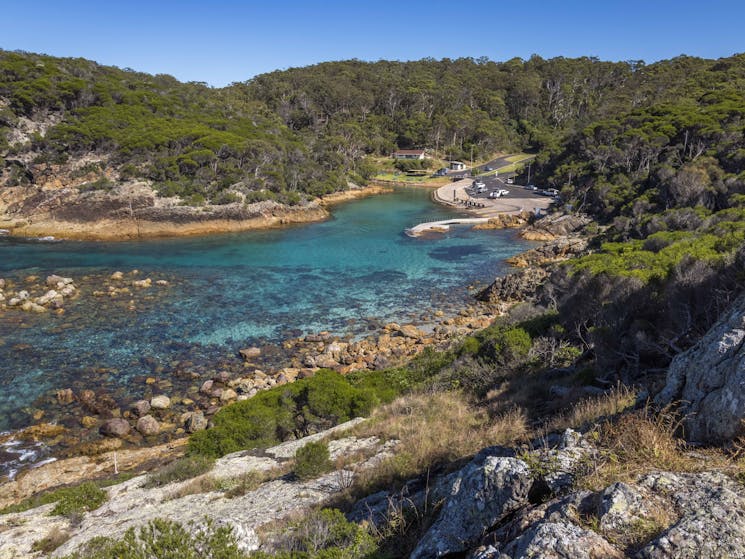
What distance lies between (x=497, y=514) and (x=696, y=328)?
21.4 feet

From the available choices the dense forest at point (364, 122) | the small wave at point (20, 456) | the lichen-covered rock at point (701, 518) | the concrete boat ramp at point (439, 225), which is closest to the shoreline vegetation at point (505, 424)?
the lichen-covered rock at point (701, 518)

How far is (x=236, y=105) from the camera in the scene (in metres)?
88.3

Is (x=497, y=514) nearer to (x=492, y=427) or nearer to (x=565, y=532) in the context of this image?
(x=565, y=532)

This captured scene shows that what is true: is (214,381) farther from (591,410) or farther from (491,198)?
(491,198)

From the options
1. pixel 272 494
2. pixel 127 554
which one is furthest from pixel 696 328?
pixel 127 554

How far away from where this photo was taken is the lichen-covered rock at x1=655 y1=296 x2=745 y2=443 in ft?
14.0

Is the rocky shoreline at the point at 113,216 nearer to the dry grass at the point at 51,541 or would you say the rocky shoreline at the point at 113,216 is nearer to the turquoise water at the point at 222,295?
the turquoise water at the point at 222,295

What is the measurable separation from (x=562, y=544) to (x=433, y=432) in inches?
230

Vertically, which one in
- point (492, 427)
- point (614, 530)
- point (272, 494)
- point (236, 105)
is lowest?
point (272, 494)

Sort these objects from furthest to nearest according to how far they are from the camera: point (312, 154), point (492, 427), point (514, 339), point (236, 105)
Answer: point (236, 105) < point (312, 154) < point (514, 339) < point (492, 427)

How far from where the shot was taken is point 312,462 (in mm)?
8625

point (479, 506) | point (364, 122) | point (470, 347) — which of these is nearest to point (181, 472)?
point (479, 506)

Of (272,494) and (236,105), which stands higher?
(236,105)

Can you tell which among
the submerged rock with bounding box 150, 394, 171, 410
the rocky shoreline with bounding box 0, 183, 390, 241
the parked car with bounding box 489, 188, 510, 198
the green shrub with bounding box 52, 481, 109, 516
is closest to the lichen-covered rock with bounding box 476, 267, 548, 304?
the submerged rock with bounding box 150, 394, 171, 410
